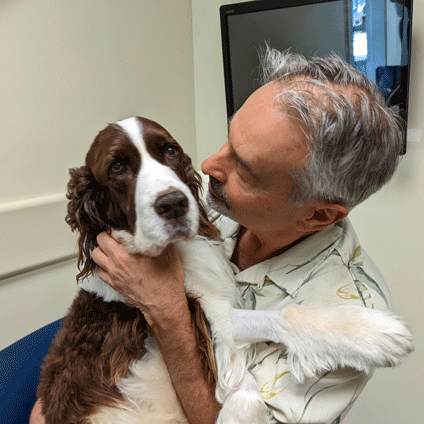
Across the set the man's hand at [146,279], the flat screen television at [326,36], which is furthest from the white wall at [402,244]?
the man's hand at [146,279]

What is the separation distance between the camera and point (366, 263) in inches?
50.2

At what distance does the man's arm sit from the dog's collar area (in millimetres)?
63

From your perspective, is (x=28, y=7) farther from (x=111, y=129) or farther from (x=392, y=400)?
(x=392, y=400)

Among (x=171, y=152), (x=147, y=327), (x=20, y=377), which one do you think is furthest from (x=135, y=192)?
(x=20, y=377)

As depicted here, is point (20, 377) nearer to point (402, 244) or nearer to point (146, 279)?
point (146, 279)

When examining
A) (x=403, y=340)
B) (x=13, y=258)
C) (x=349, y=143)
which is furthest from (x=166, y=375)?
(x=13, y=258)

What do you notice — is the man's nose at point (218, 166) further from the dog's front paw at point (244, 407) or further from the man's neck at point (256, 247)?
the dog's front paw at point (244, 407)

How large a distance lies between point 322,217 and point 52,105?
1.47m

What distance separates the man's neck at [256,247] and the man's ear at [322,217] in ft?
0.28

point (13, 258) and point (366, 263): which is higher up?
point (366, 263)

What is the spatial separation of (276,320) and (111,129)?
2.31 feet

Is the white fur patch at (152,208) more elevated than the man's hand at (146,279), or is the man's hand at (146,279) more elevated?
the white fur patch at (152,208)

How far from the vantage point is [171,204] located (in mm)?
1053

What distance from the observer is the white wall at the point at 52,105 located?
1.90 meters
